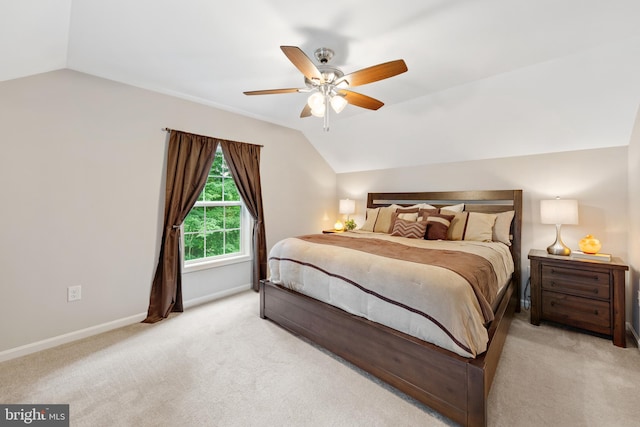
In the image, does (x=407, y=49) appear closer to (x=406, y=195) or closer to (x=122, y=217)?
(x=406, y=195)

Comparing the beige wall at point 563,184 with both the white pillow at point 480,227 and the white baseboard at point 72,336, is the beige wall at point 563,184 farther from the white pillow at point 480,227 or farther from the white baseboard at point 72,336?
the white baseboard at point 72,336

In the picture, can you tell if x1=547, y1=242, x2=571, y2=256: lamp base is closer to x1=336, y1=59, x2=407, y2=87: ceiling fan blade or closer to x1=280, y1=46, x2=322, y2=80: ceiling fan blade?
x1=336, y1=59, x2=407, y2=87: ceiling fan blade

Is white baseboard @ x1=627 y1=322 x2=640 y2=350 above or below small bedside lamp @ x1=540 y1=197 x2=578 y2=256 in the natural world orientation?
below

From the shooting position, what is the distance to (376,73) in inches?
71.3

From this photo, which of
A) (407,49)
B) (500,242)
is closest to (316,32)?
(407,49)

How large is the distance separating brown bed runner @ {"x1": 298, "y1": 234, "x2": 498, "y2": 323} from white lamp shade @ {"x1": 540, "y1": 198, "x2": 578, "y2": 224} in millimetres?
1140

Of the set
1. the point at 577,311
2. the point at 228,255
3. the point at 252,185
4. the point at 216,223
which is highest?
the point at 252,185

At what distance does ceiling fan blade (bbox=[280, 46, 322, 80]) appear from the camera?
1.58m

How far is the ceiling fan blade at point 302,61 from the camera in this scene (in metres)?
1.58

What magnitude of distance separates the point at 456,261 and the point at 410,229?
1259 millimetres

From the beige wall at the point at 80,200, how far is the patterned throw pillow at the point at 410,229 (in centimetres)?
244

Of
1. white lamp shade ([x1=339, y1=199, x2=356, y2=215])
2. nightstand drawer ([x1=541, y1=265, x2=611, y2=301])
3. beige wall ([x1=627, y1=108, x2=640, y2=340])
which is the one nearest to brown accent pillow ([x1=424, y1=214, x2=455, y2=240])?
nightstand drawer ([x1=541, y1=265, x2=611, y2=301])

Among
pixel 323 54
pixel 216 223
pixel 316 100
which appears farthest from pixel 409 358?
pixel 216 223

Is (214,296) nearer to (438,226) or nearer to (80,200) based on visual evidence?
(80,200)
